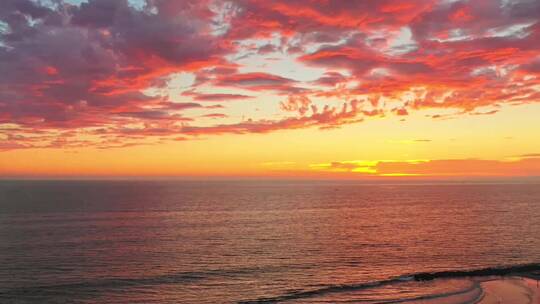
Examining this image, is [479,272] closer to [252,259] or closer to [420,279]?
[420,279]

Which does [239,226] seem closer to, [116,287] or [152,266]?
[152,266]

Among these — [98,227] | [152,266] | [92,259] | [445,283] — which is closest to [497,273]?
[445,283]

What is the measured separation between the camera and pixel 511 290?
2048 inches

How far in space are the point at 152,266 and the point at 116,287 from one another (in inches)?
439

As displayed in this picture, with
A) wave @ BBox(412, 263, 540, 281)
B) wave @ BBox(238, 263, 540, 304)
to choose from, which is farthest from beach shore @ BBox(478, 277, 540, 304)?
wave @ BBox(412, 263, 540, 281)

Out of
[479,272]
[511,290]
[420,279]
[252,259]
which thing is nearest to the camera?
[511,290]

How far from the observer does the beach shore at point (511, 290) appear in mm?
47938

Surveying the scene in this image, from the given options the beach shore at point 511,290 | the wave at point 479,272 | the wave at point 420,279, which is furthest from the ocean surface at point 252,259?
the beach shore at point 511,290

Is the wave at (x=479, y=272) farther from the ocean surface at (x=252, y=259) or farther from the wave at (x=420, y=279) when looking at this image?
the ocean surface at (x=252, y=259)

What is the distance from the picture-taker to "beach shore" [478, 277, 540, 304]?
4794cm

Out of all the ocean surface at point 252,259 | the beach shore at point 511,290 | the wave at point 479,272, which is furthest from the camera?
the wave at point 479,272

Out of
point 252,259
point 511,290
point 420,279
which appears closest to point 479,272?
point 511,290

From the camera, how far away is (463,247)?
265 feet

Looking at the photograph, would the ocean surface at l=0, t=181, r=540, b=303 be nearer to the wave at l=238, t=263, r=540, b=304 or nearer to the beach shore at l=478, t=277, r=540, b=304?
the wave at l=238, t=263, r=540, b=304
